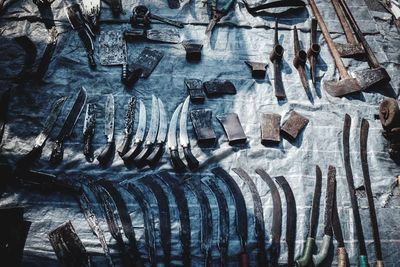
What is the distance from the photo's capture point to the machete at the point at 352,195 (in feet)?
8.61

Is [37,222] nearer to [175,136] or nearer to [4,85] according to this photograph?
[175,136]

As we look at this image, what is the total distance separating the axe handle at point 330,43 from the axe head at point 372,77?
156mm

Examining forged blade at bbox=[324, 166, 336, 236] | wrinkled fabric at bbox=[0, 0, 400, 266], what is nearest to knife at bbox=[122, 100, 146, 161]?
wrinkled fabric at bbox=[0, 0, 400, 266]

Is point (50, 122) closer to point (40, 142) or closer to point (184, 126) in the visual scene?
point (40, 142)

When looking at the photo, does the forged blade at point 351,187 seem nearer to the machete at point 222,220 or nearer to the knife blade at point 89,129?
the machete at point 222,220

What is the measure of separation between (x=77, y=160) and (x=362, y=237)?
101 inches

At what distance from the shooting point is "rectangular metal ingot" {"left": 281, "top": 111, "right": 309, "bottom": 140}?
10.8 ft

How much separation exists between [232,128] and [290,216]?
3.34 feet

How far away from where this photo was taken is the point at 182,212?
274 cm

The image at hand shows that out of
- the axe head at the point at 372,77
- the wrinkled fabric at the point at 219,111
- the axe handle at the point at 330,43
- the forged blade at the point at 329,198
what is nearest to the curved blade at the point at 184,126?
the wrinkled fabric at the point at 219,111

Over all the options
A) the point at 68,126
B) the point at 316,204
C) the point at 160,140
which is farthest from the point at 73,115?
the point at 316,204

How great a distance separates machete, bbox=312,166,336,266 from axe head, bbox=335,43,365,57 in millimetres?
1721

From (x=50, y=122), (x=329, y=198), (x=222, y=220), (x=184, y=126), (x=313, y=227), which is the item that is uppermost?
(x=50, y=122)

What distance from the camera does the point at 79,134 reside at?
3236 millimetres
